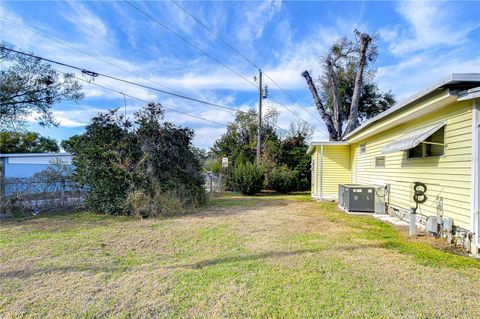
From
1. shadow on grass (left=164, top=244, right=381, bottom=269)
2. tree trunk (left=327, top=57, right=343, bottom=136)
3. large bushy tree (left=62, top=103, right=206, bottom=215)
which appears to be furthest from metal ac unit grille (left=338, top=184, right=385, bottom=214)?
tree trunk (left=327, top=57, right=343, bottom=136)

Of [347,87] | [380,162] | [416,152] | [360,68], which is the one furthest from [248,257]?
[347,87]

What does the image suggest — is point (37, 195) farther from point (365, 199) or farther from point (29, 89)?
point (365, 199)

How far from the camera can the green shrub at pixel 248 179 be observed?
14.3 m

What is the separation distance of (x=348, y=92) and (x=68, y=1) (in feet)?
59.6

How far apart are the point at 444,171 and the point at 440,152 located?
0.42m

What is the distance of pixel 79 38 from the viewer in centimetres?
895

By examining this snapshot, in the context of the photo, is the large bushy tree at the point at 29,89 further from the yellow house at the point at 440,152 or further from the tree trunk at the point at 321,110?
the tree trunk at the point at 321,110

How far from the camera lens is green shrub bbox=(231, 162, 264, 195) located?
46.9 feet

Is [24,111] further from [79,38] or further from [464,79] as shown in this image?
[464,79]

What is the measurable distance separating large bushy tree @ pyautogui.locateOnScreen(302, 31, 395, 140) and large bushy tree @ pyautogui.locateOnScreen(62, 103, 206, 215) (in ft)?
36.7

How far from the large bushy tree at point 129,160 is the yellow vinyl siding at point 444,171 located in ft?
20.6

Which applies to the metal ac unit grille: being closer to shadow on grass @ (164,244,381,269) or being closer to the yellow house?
the yellow house

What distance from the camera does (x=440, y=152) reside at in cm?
514

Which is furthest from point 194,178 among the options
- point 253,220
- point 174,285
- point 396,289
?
point 396,289
